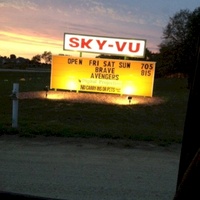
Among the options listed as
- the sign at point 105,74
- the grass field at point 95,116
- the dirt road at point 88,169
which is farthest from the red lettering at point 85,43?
the dirt road at point 88,169

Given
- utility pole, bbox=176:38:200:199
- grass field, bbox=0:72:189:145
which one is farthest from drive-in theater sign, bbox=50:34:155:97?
utility pole, bbox=176:38:200:199

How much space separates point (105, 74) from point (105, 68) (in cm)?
36

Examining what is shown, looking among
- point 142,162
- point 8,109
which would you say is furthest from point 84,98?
point 142,162

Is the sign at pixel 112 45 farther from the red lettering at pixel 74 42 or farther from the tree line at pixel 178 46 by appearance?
the tree line at pixel 178 46

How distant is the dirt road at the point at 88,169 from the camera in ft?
17.8

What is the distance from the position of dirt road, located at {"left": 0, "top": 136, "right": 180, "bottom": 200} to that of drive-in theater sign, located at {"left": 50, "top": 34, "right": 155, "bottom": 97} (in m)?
12.8

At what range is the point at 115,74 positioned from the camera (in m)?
22.0

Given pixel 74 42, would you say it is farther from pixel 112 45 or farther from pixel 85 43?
pixel 112 45

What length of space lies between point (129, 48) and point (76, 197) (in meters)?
17.3

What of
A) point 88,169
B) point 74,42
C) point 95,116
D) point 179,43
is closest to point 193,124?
point 88,169

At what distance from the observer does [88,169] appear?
6.56 metres

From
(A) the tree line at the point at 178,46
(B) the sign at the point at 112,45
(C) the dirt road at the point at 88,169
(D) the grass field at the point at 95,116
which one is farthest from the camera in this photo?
(A) the tree line at the point at 178,46

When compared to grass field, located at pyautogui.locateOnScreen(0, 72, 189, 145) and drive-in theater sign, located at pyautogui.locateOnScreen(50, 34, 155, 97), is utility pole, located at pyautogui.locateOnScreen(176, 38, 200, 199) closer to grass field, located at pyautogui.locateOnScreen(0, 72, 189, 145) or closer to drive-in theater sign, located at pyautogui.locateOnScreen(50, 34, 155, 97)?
grass field, located at pyautogui.locateOnScreen(0, 72, 189, 145)

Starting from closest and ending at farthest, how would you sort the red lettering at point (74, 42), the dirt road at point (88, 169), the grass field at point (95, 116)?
the dirt road at point (88, 169), the grass field at point (95, 116), the red lettering at point (74, 42)
